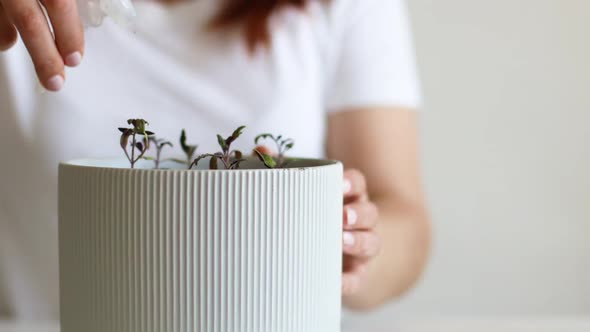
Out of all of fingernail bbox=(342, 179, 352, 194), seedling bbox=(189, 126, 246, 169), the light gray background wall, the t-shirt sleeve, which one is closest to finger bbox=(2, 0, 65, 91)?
seedling bbox=(189, 126, 246, 169)

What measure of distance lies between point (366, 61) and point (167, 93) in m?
0.27

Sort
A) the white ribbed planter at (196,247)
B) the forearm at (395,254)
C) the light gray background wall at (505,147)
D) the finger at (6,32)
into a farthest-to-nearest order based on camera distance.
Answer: the light gray background wall at (505,147), the forearm at (395,254), the finger at (6,32), the white ribbed planter at (196,247)

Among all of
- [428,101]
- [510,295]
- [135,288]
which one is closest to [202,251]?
[135,288]

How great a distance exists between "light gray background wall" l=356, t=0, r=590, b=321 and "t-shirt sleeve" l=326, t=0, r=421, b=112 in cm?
28

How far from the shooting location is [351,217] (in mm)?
469

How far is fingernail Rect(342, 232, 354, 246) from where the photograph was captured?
18.5 inches

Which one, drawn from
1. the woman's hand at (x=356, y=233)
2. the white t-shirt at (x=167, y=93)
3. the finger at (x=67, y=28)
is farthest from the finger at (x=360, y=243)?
the white t-shirt at (x=167, y=93)

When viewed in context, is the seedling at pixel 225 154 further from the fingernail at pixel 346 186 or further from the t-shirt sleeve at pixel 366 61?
the t-shirt sleeve at pixel 366 61

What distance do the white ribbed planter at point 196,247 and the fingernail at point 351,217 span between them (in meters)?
0.12

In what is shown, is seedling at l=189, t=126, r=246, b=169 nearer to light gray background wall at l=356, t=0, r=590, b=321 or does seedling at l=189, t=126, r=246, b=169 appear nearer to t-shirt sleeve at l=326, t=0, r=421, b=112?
t-shirt sleeve at l=326, t=0, r=421, b=112

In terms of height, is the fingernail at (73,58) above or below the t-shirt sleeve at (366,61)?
below

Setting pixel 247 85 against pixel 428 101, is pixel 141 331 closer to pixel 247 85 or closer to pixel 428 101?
pixel 247 85

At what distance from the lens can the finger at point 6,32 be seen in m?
0.43

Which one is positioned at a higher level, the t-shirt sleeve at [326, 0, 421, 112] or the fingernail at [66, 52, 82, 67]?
the t-shirt sleeve at [326, 0, 421, 112]
